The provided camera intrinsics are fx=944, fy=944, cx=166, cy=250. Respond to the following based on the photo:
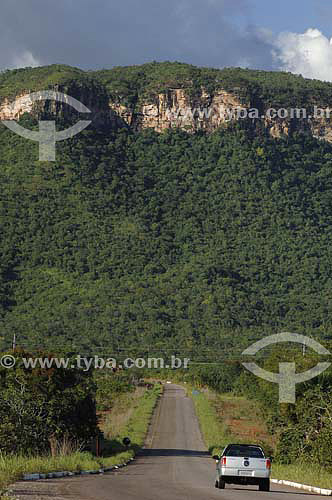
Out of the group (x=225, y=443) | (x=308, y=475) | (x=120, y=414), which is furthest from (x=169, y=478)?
(x=120, y=414)

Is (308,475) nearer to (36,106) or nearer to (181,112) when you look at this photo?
(36,106)

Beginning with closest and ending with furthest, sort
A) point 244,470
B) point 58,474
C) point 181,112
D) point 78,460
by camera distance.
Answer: point 244,470 → point 58,474 → point 78,460 → point 181,112

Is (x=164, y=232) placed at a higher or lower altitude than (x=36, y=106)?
lower

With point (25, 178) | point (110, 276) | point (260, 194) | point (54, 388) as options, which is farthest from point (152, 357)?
point (54, 388)

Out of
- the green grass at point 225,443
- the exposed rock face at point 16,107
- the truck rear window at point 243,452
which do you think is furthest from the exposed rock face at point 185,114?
the truck rear window at point 243,452

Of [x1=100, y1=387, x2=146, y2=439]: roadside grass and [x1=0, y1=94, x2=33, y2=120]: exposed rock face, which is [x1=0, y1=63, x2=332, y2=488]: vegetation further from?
[x1=0, y1=94, x2=33, y2=120]: exposed rock face

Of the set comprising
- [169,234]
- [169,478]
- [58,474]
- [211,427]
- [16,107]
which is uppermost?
[16,107]

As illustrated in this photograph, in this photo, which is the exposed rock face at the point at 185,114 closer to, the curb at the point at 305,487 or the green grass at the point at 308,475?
the green grass at the point at 308,475
